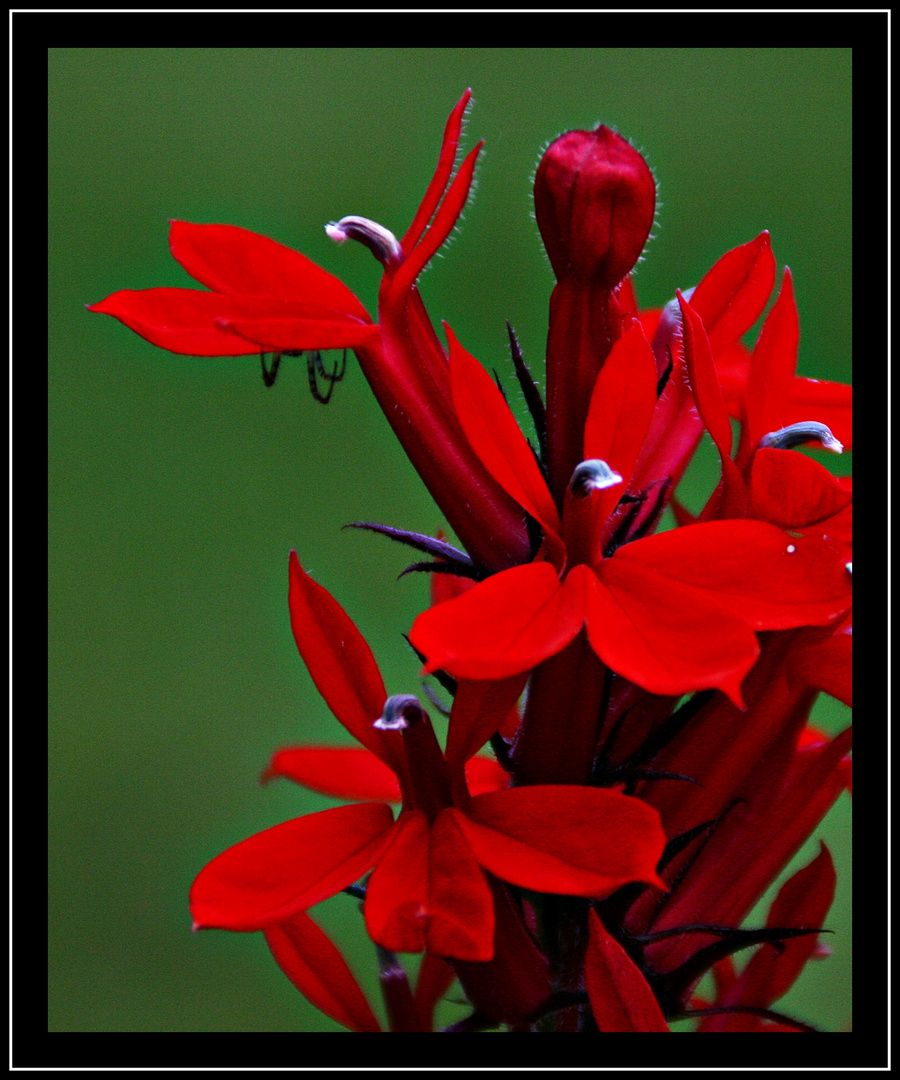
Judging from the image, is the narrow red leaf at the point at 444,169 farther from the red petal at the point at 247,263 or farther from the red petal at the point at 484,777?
the red petal at the point at 484,777

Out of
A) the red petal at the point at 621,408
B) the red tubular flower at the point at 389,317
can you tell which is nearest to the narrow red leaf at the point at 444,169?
the red tubular flower at the point at 389,317

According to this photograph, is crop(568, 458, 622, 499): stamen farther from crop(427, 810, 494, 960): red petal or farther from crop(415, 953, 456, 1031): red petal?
crop(415, 953, 456, 1031): red petal

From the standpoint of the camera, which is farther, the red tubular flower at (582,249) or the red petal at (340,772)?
the red petal at (340,772)

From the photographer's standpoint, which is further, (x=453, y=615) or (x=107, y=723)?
(x=107, y=723)

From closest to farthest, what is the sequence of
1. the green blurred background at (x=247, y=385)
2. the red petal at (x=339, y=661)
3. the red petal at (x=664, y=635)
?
the red petal at (x=664, y=635) → the red petal at (x=339, y=661) → the green blurred background at (x=247, y=385)

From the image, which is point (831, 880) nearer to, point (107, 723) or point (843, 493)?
point (843, 493)

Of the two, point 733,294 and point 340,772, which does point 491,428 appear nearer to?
point 733,294

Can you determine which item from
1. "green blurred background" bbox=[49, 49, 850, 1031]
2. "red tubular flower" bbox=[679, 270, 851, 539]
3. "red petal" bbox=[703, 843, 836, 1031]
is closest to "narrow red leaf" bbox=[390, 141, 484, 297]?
"red tubular flower" bbox=[679, 270, 851, 539]
